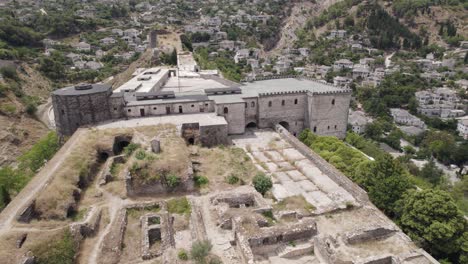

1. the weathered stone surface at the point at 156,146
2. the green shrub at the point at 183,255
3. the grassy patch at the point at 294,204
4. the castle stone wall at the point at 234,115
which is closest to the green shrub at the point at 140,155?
the weathered stone surface at the point at 156,146

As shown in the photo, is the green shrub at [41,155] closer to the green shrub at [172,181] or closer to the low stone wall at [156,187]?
the low stone wall at [156,187]

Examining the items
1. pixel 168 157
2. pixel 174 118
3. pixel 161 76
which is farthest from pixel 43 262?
pixel 161 76

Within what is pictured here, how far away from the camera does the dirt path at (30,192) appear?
679 inches

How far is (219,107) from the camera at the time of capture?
32.2m

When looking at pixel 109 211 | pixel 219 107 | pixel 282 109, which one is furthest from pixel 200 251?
pixel 282 109

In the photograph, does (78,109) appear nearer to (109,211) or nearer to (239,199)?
(109,211)

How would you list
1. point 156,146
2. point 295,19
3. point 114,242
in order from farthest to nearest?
1. point 295,19
2. point 156,146
3. point 114,242

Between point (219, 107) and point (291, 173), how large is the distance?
1047cm

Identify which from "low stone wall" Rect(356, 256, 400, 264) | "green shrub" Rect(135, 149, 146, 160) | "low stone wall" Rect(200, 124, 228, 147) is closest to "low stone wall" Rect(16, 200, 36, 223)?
"green shrub" Rect(135, 149, 146, 160)

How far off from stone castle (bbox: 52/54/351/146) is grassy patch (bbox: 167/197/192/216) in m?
9.30

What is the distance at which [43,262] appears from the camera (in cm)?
1509

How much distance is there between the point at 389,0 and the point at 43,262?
15848cm

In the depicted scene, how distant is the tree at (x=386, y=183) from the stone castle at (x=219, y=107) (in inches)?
520

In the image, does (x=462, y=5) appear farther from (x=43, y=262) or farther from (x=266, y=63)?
(x=43, y=262)
